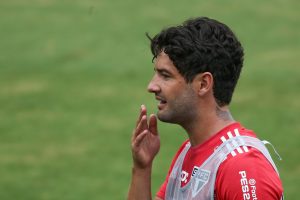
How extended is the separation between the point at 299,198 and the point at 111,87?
4.96 m

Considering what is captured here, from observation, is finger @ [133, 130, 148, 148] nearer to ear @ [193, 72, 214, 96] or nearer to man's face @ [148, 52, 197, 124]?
man's face @ [148, 52, 197, 124]

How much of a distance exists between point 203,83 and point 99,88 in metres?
9.44

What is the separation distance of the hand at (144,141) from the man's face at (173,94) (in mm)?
193

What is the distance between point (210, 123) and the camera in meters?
4.29

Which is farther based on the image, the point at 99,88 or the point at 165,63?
the point at 99,88

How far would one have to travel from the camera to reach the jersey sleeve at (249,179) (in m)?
3.82

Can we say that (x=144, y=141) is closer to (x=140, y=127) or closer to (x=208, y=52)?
(x=140, y=127)

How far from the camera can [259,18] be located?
16438 mm

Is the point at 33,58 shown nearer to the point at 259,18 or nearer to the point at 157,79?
the point at 259,18

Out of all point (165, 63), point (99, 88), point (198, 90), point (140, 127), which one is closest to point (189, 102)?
point (198, 90)

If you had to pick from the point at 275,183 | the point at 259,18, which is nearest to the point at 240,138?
the point at 275,183

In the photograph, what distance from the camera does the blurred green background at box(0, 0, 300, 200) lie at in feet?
34.8

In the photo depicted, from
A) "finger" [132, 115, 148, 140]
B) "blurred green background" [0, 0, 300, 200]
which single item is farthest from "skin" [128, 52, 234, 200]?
"blurred green background" [0, 0, 300, 200]

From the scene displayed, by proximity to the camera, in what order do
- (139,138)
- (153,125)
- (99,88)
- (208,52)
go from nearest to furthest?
(208,52) < (139,138) < (153,125) < (99,88)
